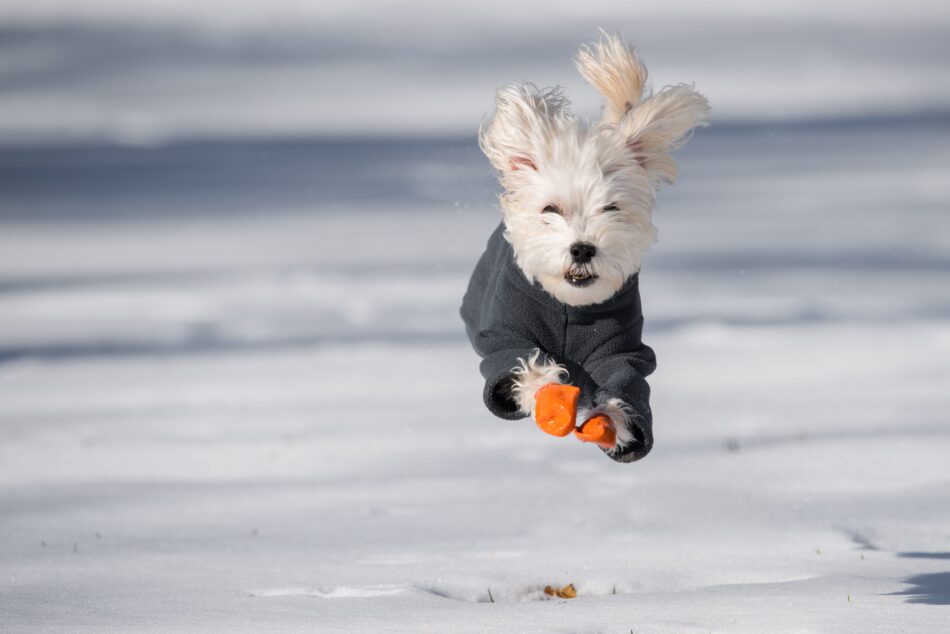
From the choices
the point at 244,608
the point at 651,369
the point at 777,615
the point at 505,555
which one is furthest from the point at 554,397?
the point at 505,555

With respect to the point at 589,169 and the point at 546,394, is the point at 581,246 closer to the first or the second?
the point at 589,169

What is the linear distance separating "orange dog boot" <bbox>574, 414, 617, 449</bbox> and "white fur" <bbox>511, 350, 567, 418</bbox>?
0.79 ft

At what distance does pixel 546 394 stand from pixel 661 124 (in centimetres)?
138

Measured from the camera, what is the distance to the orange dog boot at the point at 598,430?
557 centimetres

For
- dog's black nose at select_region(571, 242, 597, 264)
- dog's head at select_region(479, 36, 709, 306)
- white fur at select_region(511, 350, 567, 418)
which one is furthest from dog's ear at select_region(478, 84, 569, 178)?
white fur at select_region(511, 350, 567, 418)

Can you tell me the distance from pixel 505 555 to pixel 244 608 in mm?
1956

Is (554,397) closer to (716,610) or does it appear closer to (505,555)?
(716,610)

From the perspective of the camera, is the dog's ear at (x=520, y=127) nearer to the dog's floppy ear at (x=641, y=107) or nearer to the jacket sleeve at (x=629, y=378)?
the dog's floppy ear at (x=641, y=107)

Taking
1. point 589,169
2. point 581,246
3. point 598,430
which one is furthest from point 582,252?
point 598,430

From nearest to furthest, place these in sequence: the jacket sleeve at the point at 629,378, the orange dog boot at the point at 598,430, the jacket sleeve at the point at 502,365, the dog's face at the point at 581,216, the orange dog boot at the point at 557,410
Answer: the orange dog boot at the point at 557,410, the orange dog boot at the point at 598,430, the dog's face at the point at 581,216, the jacket sleeve at the point at 629,378, the jacket sleeve at the point at 502,365

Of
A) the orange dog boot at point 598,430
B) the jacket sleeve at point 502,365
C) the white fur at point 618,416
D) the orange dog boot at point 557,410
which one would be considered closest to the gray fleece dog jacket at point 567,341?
the jacket sleeve at point 502,365

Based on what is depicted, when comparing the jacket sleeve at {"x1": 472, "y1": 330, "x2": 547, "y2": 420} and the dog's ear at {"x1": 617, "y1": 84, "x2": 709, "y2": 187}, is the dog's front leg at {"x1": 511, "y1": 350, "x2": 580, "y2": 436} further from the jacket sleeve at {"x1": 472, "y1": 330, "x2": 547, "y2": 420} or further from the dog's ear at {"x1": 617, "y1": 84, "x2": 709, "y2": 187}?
the dog's ear at {"x1": 617, "y1": 84, "x2": 709, "y2": 187}

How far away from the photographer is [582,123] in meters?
6.11

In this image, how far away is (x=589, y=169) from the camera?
5.82 meters
